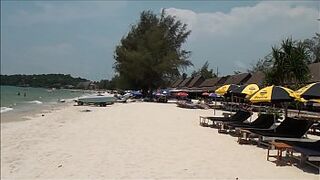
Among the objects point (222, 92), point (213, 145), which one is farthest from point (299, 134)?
point (222, 92)

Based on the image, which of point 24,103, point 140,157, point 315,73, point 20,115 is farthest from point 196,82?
point 140,157

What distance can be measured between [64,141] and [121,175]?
6719mm

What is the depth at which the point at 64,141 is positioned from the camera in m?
15.2

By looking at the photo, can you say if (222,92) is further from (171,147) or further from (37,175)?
(37,175)

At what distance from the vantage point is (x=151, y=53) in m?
55.1

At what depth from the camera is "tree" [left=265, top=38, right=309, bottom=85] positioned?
109 feet

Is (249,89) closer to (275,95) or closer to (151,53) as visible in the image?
(275,95)

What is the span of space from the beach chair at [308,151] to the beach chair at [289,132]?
157 cm

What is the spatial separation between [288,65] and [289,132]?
22690 mm

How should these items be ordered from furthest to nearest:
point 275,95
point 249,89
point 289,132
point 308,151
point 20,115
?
1. point 20,115
2. point 249,89
3. point 275,95
4. point 289,132
5. point 308,151

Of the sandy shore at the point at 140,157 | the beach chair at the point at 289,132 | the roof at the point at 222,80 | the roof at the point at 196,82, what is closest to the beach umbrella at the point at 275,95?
the beach chair at the point at 289,132

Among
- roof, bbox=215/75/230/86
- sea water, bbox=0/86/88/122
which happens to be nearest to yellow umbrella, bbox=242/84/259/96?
sea water, bbox=0/86/88/122

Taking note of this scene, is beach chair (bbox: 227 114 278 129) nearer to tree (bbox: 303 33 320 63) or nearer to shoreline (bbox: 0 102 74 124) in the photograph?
shoreline (bbox: 0 102 74 124)

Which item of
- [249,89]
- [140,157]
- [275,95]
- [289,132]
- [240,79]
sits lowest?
[140,157]
